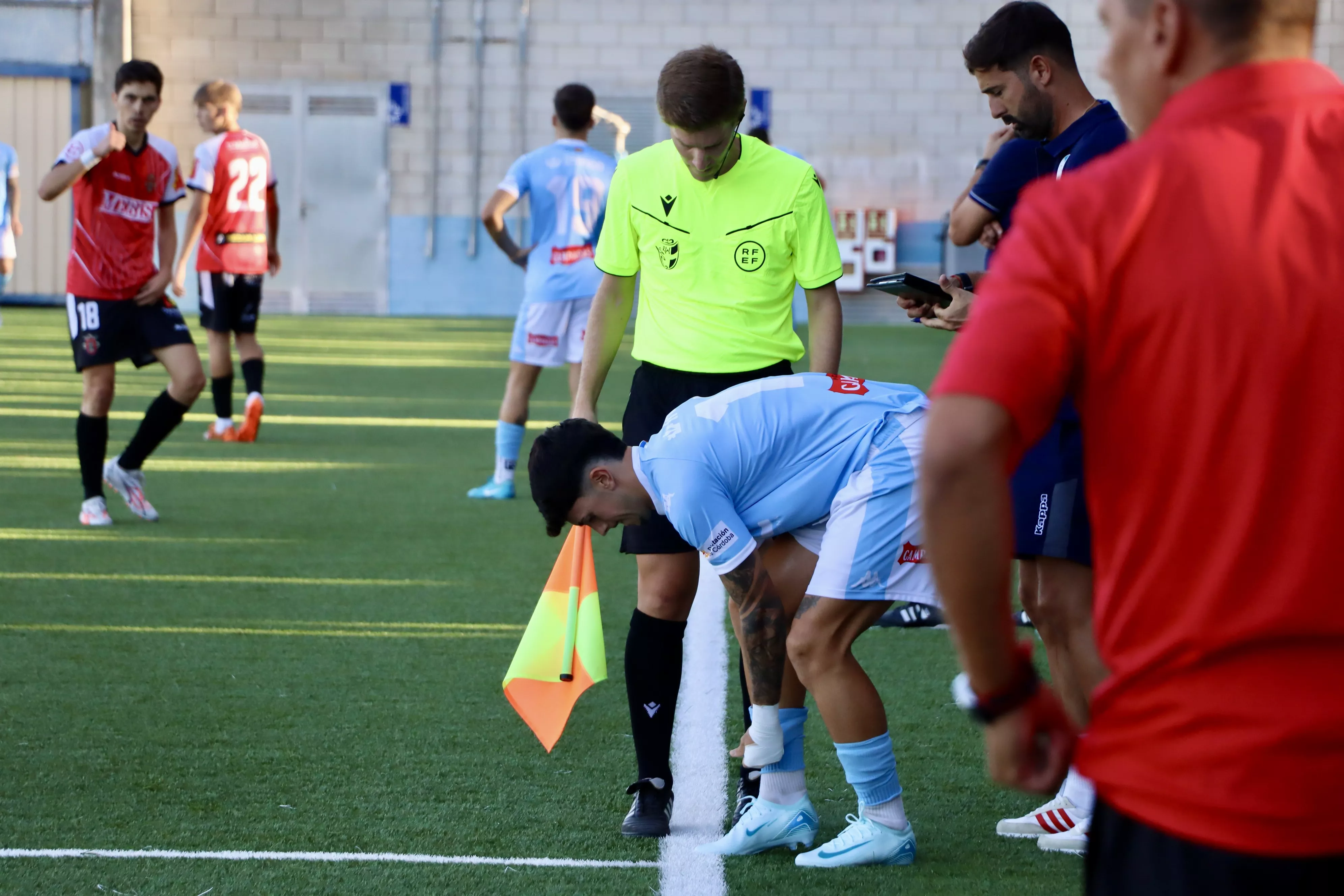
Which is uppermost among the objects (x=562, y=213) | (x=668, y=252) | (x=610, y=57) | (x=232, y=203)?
(x=610, y=57)

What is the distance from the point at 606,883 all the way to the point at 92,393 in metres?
4.63

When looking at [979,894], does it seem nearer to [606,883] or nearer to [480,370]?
[606,883]

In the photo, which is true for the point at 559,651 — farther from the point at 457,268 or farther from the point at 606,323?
the point at 457,268

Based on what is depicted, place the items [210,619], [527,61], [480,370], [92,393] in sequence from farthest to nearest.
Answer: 1. [527,61]
2. [480,370]
3. [92,393]
4. [210,619]

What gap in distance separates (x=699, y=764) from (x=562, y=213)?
503 cm

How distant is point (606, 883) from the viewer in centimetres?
311

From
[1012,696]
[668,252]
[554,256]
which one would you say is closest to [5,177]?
[554,256]

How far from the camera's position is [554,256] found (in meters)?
8.30

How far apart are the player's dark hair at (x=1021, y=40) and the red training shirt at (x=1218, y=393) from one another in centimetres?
188

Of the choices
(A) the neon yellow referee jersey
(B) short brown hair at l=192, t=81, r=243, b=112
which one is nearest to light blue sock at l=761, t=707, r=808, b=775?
(A) the neon yellow referee jersey

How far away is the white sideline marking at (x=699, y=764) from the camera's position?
3186 mm

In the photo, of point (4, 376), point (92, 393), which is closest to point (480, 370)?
point (4, 376)

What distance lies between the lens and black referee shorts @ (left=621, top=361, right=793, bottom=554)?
3.63 meters

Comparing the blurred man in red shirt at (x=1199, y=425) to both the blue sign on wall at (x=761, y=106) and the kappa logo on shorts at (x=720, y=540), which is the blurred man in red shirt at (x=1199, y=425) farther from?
the blue sign on wall at (x=761, y=106)
